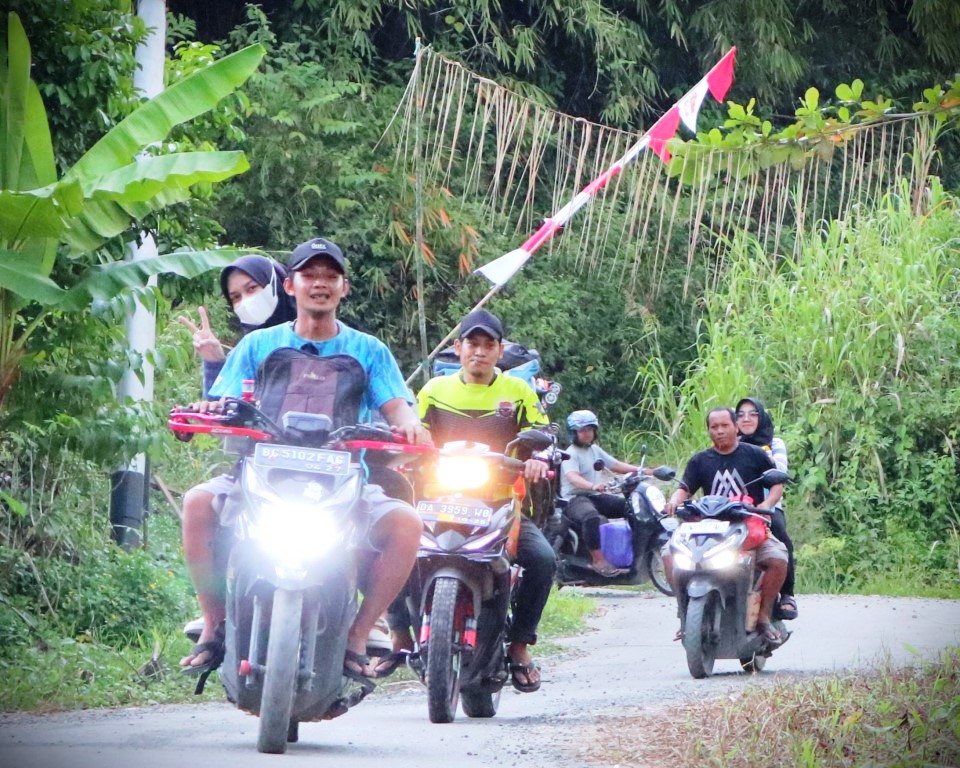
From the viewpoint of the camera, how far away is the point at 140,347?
1195cm

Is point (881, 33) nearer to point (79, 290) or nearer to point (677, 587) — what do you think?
point (677, 587)

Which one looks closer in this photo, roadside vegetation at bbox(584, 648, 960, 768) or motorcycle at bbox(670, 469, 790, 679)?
roadside vegetation at bbox(584, 648, 960, 768)

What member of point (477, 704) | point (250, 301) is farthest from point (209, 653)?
point (250, 301)

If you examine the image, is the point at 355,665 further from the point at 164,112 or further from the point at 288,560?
the point at 164,112

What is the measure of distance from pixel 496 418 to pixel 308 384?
1.79 m

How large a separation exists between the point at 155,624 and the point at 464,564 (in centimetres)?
398

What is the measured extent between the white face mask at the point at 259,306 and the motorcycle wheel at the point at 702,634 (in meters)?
3.41

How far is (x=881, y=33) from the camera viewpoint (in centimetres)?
2164

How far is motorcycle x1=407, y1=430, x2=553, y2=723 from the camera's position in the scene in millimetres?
7812

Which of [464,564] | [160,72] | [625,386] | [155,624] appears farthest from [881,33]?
[464,564]

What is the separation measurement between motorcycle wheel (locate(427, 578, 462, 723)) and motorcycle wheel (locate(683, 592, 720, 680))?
8.73 ft

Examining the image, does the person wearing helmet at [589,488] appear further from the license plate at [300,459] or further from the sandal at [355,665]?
the license plate at [300,459]

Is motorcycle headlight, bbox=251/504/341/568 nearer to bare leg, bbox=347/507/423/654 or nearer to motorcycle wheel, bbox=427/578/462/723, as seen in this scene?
bare leg, bbox=347/507/423/654

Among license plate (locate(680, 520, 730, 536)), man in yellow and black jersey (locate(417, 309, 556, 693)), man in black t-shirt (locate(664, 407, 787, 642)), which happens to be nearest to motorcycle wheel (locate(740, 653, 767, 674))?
man in black t-shirt (locate(664, 407, 787, 642))
